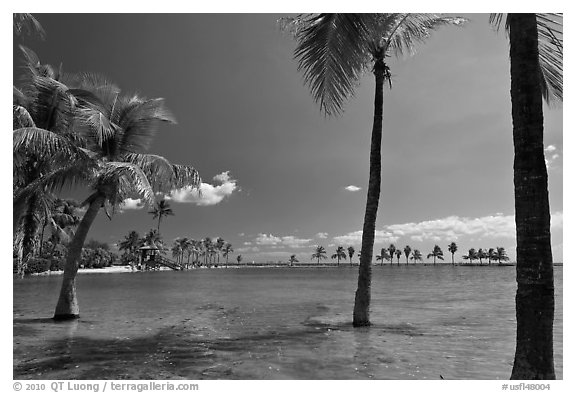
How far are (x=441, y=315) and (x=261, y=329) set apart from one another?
24.4ft

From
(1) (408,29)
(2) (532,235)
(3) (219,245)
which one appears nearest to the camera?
(2) (532,235)

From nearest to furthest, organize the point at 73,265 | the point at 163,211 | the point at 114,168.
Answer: the point at 114,168 → the point at 73,265 → the point at 163,211

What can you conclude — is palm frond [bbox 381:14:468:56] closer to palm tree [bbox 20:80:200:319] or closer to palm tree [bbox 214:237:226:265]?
palm tree [bbox 20:80:200:319]

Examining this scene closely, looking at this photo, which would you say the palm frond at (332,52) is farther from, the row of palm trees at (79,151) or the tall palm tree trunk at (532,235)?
the row of palm trees at (79,151)

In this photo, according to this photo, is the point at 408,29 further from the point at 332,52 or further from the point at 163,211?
the point at 163,211

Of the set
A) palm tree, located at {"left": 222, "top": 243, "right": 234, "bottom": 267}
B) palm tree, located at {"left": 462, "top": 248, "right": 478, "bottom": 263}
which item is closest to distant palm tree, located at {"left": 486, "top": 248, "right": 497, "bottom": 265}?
palm tree, located at {"left": 462, "top": 248, "right": 478, "bottom": 263}

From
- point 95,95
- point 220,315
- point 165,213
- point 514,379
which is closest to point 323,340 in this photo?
point 514,379

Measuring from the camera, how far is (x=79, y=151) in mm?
12117

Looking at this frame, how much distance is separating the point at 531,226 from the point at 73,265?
41.8 ft

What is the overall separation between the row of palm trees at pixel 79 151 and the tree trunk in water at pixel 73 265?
0.09 feet

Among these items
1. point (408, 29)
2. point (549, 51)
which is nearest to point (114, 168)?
point (408, 29)

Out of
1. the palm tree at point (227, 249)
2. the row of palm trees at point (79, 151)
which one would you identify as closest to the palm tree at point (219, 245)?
the palm tree at point (227, 249)

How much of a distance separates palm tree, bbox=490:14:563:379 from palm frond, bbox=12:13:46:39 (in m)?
7.71
